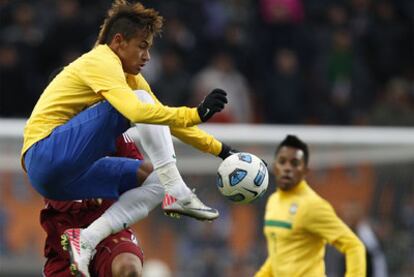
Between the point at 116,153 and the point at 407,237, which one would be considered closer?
the point at 116,153

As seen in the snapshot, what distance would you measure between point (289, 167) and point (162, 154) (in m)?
1.81

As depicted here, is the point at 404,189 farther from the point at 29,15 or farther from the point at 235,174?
the point at 235,174

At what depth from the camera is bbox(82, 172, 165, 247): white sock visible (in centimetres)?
779

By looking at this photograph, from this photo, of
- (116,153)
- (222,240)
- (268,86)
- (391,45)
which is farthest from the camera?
(391,45)

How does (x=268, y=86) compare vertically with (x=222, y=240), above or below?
above

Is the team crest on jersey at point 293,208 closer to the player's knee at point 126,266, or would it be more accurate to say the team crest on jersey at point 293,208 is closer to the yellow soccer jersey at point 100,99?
the yellow soccer jersey at point 100,99

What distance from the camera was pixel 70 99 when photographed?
7.51 metres

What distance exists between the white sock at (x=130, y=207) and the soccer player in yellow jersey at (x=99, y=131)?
0.8 inches

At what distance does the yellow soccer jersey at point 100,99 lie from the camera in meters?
7.09

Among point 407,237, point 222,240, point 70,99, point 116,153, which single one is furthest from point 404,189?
point 70,99

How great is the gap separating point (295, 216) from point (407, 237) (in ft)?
13.7

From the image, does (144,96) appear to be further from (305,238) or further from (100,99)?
(305,238)

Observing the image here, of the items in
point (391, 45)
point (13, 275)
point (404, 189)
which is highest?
point (391, 45)

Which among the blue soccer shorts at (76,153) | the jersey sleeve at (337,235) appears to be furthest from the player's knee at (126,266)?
the jersey sleeve at (337,235)
